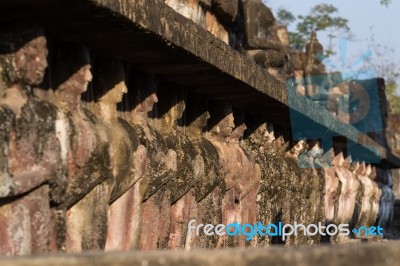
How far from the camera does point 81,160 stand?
17.4ft

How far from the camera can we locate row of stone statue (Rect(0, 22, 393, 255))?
4.73 metres

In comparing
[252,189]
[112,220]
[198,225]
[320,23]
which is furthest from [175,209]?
[320,23]

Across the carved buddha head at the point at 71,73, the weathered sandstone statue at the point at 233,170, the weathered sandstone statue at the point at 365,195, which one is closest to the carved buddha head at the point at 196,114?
the weathered sandstone statue at the point at 233,170

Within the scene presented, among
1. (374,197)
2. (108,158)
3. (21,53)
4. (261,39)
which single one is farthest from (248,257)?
(374,197)

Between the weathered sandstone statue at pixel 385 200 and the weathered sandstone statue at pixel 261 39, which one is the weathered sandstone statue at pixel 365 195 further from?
the weathered sandstone statue at pixel 261 39

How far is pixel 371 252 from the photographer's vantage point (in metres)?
2.84

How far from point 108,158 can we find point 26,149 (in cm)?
94

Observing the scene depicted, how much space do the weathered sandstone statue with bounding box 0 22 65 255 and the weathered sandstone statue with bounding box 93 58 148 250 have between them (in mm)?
883

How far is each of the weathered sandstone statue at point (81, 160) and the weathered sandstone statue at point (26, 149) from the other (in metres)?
0.21

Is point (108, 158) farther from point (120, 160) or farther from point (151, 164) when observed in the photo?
point (151, 164)

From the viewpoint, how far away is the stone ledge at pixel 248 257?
268cm

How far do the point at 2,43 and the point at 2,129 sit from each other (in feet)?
1.73

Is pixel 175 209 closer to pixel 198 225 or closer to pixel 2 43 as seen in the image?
pixel 198 225

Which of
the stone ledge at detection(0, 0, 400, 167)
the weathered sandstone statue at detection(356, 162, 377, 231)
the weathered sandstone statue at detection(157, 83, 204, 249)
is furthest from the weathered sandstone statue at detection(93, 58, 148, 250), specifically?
the weathered sandstone statue at detection(356, 162, 377, 231)
